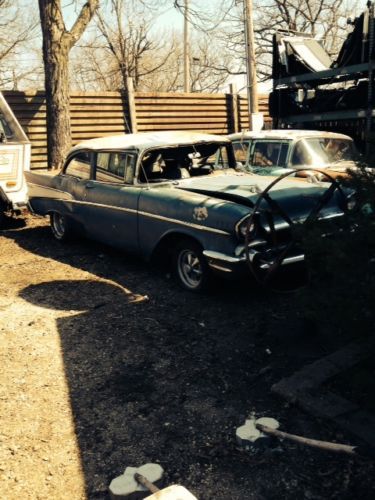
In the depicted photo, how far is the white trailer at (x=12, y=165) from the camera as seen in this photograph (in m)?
7.98

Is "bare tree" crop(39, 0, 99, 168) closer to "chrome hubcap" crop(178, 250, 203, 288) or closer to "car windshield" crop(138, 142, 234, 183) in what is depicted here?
"car windshield" crop(138, 142, 234, 183)

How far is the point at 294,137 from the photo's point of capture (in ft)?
24.2

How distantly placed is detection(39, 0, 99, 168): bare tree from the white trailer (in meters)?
2.61

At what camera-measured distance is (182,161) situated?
6.20 meters

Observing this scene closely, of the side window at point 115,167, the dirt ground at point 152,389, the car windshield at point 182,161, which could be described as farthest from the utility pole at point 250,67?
the dirt ground at point 152,389

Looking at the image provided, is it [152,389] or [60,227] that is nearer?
[152,389]

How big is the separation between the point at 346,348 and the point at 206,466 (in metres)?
1.61

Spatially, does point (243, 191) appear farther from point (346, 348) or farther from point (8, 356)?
point (8, 356)

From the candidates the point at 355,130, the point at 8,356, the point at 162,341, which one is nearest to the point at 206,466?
the point at 162,341

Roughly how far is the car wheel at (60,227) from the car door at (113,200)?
0.68 metres

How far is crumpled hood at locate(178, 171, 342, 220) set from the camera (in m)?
4.92

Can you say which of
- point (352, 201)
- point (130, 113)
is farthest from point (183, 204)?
point (130, 113)

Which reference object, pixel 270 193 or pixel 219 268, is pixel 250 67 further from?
pixel 219 268

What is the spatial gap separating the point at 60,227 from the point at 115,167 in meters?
1.80
